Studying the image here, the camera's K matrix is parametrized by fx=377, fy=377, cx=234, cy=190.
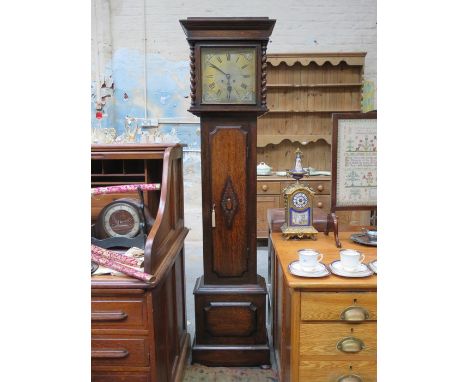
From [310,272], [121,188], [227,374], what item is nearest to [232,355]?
[227,374]

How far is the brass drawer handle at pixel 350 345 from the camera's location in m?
1.39

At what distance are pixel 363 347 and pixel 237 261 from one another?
81 cm

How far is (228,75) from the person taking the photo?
6.20ft

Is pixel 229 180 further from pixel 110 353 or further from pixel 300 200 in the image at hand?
pixel 110 353

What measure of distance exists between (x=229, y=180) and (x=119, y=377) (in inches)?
40.0

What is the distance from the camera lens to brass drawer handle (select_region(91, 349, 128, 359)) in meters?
1.38

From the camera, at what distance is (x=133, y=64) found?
464 centimetres

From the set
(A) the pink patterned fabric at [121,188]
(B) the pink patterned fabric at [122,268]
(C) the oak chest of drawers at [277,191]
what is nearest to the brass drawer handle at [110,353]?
(B) the pink patterned fabric at [122,268]

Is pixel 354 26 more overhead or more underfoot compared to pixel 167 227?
more overhead

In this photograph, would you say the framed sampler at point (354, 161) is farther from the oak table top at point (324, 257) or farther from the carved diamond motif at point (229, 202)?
the carved diamond motif at point (229, 202)

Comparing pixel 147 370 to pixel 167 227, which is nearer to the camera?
pixel 147 370

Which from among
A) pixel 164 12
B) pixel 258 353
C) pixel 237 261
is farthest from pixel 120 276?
pixel 164 12
